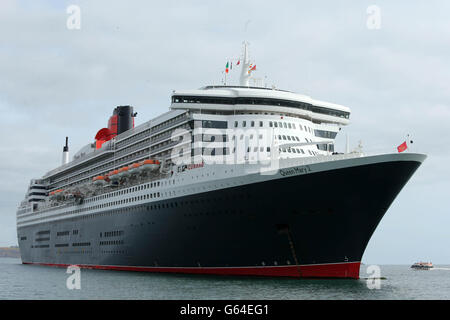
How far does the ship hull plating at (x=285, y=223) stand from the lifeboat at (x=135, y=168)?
5434 mm

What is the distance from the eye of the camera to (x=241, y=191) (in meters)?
26.7

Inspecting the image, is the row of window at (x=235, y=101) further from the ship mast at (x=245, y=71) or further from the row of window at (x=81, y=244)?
the row of window at (x=81, y=244)

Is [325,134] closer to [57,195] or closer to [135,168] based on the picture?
[135,168]

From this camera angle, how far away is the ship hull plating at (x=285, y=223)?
2470 centimetres

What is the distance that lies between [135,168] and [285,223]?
14608 mm

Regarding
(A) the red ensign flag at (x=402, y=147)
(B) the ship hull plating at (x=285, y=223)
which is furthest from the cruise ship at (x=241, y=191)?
(A) the red ensign flag at (x=402, y=147)

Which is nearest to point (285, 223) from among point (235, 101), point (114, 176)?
point (235, 101)

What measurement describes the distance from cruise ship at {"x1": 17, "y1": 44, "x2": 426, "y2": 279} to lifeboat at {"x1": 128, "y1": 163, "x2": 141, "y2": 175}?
114mm

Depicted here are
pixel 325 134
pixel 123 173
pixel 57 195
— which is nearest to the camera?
pixel 325 134
